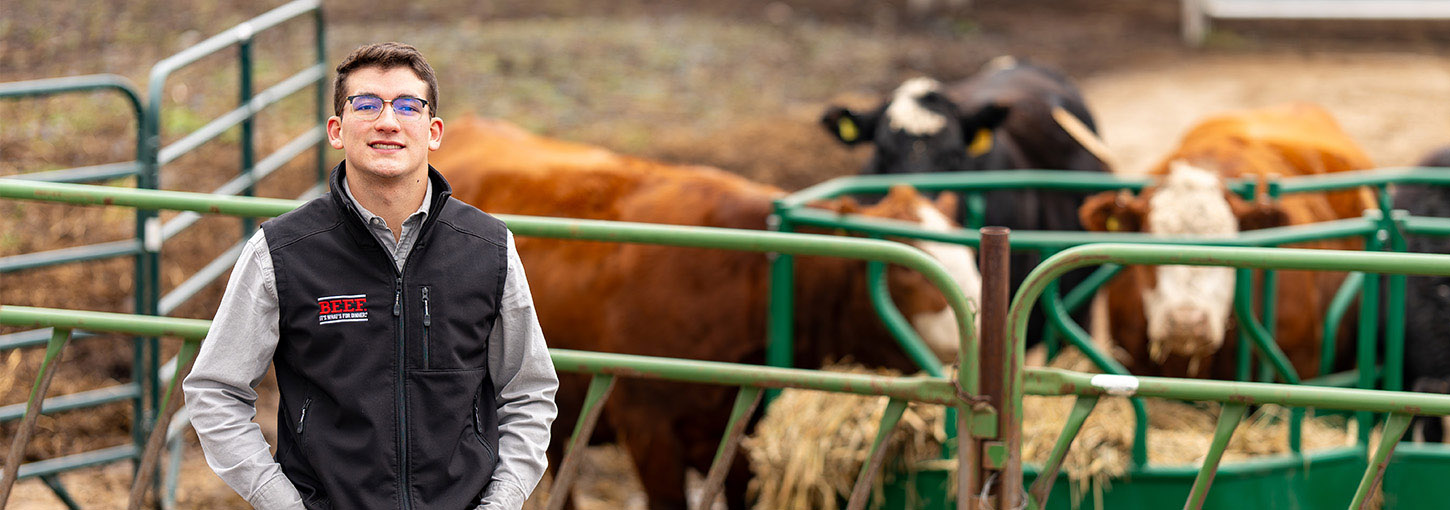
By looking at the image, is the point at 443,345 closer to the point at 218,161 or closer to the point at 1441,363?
the point at 1441,363

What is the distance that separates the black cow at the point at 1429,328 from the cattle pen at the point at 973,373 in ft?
9.85

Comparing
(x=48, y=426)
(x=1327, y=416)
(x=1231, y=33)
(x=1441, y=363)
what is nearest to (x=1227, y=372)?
(x=1327, y=416)

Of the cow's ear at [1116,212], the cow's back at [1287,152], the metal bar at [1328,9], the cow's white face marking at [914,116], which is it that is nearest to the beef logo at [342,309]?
the cow's ear at [1116,212]

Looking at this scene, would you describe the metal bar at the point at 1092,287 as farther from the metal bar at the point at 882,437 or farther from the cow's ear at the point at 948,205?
the metal bar at the point at 882,437

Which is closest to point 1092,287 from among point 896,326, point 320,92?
point 896,326

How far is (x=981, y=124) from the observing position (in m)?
7.18

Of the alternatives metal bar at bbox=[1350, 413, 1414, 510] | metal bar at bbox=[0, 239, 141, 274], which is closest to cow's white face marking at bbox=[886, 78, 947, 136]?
metal bar at bbox=[0, 239, 141, 274]

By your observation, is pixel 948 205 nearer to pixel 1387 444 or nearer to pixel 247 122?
pixel 1387 444

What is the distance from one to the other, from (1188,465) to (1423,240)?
7.57 ft

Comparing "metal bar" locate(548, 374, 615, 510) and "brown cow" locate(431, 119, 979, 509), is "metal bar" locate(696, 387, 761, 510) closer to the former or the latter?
"metal bar" locate(548, 374, 615, 510)

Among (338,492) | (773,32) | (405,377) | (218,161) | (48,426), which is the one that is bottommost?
(48,426)

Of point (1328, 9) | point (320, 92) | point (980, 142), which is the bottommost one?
point (980, 142)

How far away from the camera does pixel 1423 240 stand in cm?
560

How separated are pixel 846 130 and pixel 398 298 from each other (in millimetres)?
5664
